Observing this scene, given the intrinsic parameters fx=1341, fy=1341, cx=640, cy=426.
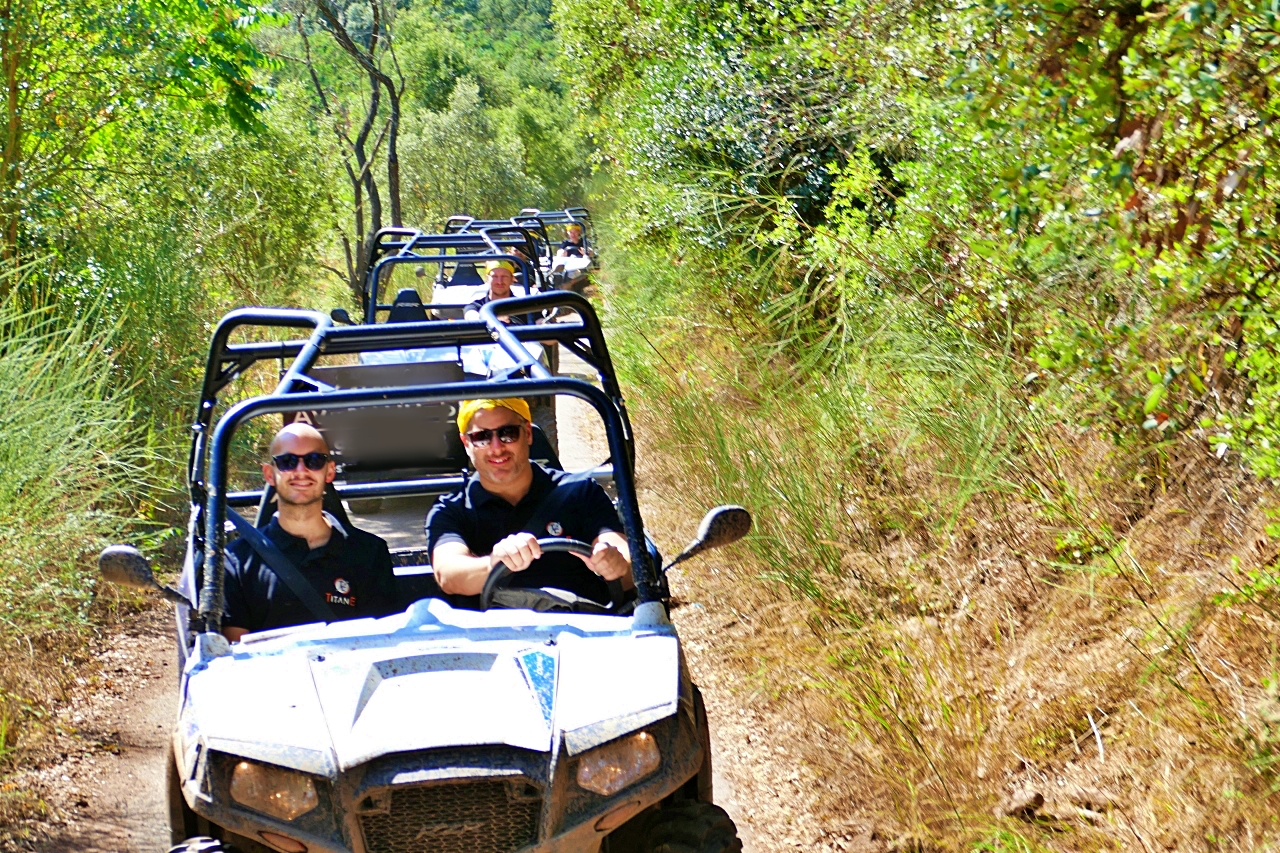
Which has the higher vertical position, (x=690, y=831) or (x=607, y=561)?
(x=607, y=561)

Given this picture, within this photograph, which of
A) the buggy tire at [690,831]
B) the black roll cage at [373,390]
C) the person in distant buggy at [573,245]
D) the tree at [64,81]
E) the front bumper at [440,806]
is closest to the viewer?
the front bumper at [440,806]

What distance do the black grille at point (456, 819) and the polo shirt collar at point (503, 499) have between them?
1522mm

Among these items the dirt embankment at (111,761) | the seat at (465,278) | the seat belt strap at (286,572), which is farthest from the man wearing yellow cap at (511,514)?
the seat at (465,278)

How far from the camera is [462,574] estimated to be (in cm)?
401

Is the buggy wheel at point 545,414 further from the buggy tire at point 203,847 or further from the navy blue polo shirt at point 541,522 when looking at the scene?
the buggy tire at point 203,847

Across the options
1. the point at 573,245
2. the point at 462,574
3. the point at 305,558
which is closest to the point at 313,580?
the point at 305,558

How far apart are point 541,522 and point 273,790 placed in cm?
148

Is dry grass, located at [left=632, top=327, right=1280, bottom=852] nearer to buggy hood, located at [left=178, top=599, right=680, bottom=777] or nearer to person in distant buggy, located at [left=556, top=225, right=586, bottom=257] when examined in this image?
buggy hood, located at [left=178, top=599, right=680, bottom=777]

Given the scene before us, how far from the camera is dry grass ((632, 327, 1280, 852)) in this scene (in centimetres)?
365

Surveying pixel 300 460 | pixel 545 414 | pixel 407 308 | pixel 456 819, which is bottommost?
pixel 456 819

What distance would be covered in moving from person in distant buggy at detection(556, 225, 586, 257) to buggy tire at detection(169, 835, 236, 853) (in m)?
20.4

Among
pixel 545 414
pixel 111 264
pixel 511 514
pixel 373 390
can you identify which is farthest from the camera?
pixel 545 414

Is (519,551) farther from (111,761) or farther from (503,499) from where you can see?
(111,761)

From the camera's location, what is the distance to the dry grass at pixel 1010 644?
365 cm
